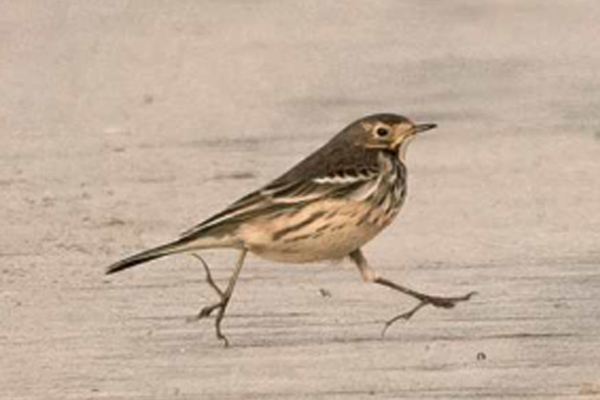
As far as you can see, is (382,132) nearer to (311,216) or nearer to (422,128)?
(422,128)

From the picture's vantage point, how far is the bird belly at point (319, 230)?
1069cm

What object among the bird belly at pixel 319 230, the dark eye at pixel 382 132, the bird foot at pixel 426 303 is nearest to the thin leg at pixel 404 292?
the bird foot at pixel 426 303

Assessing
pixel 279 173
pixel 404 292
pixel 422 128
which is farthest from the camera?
pixel 279 173

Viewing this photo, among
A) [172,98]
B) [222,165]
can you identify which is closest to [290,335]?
[222,165]

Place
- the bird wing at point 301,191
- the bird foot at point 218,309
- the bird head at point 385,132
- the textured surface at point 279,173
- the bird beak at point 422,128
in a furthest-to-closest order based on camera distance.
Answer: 1. the bird head at point 385,132
2. the bird beak at point 422,128
3. the bird foot at point 218,309
4. the bird wing at point 301,191
5. the textured surface at point 279,173

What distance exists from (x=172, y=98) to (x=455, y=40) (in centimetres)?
245

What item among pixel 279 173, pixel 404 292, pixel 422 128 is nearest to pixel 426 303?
pixel 404 292

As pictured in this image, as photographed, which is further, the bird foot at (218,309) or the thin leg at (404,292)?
the thin leg at (404,292)

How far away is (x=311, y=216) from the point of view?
35.2 ft

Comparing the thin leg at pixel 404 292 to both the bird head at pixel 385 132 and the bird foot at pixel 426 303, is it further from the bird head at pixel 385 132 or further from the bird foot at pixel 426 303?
the bird head at pixel 385 132

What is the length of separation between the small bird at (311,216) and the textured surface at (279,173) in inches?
14.1

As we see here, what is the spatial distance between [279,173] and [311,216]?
3671 millimetres

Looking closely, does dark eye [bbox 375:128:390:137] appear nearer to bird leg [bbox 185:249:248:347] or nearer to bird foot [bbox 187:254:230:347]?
bird leg [bbox 185:249:248:347]

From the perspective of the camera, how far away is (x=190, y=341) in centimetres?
1109
